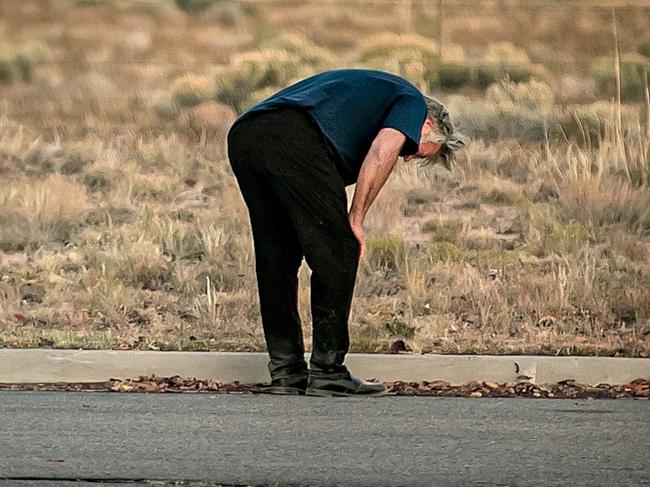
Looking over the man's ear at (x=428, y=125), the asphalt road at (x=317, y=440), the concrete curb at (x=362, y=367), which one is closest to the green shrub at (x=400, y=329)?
the concrete curb at (x=362, y=367)

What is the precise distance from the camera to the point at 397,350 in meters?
10.4

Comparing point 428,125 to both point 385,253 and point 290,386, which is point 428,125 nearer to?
point 290,386

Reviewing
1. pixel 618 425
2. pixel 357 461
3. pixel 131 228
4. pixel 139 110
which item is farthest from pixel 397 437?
pixel 139 110

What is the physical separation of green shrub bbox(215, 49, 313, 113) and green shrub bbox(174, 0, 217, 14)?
884 millimetres

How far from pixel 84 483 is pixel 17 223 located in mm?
9862

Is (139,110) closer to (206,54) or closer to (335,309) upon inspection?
(206,54)

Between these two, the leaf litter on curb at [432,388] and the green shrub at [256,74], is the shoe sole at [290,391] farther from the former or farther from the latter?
the green shrub at [256,74]

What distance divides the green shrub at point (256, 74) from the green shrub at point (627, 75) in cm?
310

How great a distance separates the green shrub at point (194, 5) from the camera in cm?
1912

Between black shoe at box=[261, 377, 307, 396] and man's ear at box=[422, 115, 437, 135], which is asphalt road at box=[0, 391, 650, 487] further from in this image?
man's ear at box=[422, 115, 437, 135]

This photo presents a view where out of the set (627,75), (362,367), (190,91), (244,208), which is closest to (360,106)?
(362,367)

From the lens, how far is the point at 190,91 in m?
18.2

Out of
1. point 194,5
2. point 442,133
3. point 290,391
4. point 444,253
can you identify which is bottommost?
point 444,253

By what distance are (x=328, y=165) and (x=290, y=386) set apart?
117 cm
